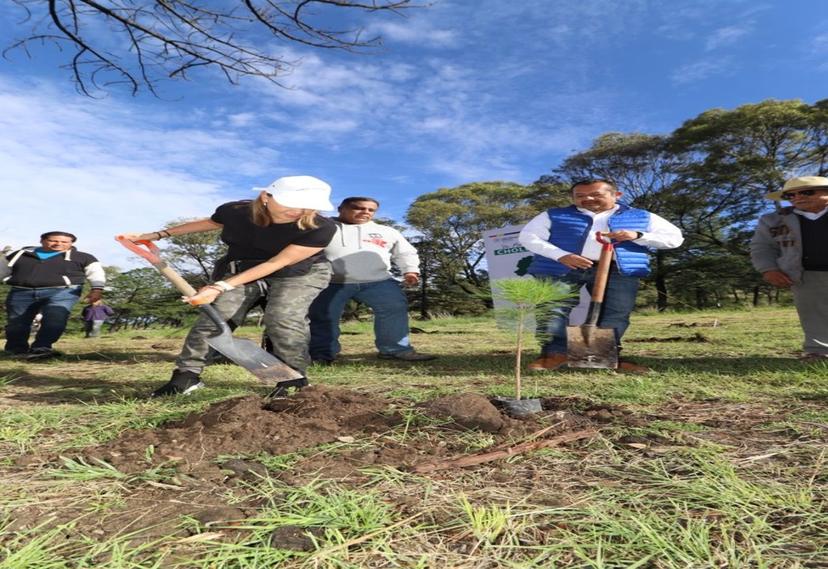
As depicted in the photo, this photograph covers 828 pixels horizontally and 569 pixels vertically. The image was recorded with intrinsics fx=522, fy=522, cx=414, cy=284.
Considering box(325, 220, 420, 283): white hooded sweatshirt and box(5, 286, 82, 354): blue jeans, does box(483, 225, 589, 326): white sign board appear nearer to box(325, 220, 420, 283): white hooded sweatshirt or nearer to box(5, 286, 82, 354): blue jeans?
box(325, 220, 420, 283): white hooded sweatshirt

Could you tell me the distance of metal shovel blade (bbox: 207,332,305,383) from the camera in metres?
2.79

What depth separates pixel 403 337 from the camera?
4977mm

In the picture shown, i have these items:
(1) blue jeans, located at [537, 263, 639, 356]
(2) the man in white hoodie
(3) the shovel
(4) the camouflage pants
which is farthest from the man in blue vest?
(4) the camouflage pants

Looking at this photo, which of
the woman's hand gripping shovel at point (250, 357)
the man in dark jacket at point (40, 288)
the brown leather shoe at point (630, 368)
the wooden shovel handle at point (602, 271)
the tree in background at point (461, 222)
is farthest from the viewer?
the tree in background at point (461, 222)

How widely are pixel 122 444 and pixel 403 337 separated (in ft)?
10.9

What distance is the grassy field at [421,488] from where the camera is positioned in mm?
1079

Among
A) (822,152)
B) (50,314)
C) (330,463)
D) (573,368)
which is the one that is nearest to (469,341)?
(573,368)

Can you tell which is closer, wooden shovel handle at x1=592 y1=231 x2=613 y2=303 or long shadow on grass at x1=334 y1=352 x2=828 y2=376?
long shadow on grass at x1=334 y1=352 x2=828 y2=376

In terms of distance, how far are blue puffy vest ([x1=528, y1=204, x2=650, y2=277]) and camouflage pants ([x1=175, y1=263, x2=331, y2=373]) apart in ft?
6.39

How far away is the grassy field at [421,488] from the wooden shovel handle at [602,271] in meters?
1.22

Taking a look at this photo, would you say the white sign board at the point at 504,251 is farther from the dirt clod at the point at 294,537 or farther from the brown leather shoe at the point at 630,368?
the dirt clod at the point at 294,537

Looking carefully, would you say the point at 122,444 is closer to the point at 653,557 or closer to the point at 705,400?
the point at 653,557

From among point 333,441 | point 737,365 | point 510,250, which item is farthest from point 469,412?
point 510,250

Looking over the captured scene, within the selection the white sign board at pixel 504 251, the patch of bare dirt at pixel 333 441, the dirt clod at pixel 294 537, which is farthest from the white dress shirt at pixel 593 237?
the white sign board at pixel 504 251
